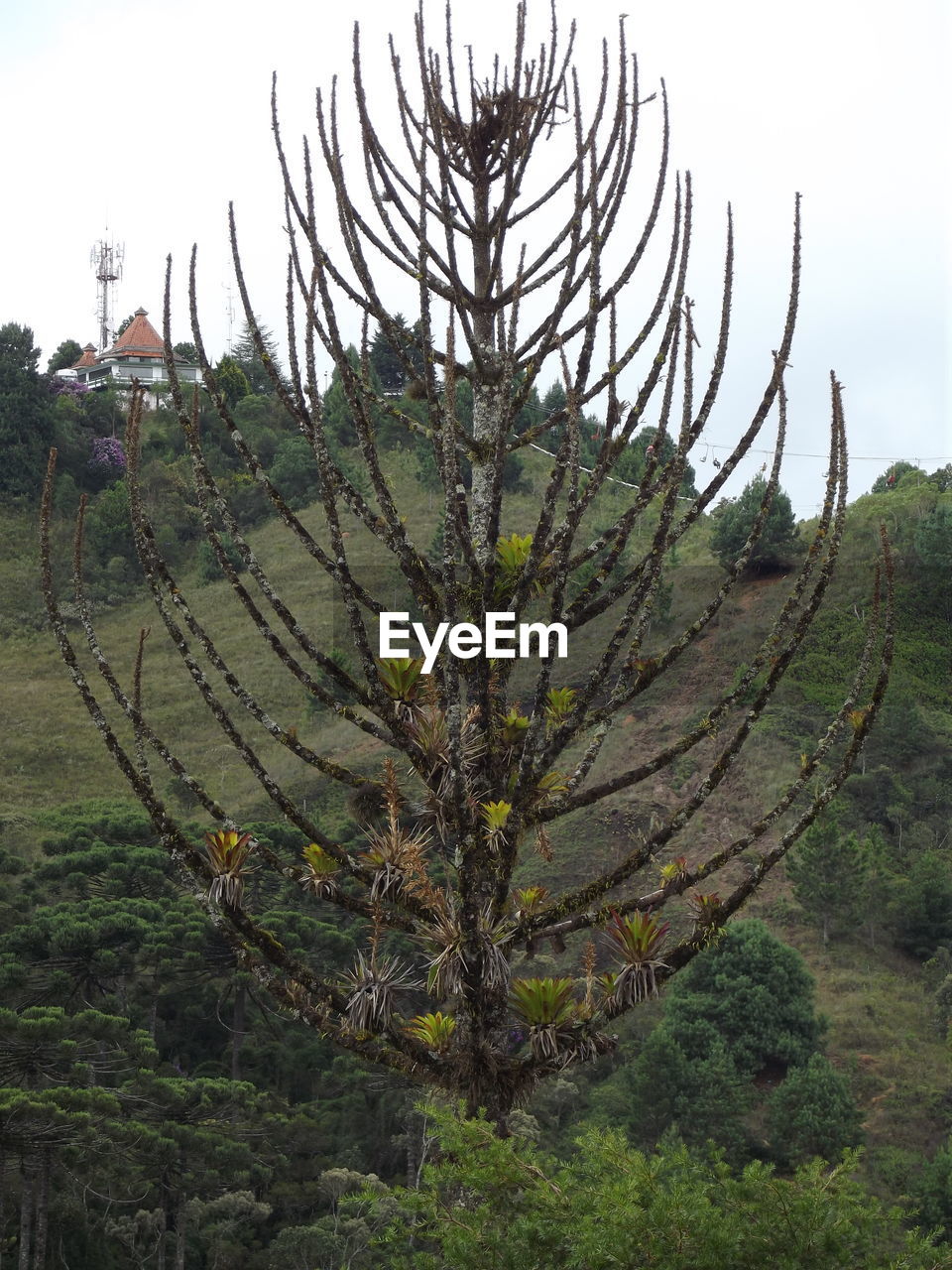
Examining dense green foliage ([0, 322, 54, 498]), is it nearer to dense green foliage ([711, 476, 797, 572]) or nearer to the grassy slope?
the grassy slope

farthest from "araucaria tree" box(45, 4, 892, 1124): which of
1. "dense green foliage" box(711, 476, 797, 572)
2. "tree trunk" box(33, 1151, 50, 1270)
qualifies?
"dense green foliage" box(711, 476, 797, 572)

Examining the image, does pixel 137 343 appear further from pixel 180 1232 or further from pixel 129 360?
pixel 180 1232

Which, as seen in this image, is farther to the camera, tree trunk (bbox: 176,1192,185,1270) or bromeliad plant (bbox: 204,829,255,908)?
tree trunk (bbox: 176,1192,185,1270)

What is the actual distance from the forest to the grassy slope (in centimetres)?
18

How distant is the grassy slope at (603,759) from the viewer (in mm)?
25750

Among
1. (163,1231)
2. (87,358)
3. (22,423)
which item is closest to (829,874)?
(163,1231)

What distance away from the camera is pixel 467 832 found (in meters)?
4.52

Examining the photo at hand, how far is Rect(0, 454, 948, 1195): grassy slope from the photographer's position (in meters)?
25.8

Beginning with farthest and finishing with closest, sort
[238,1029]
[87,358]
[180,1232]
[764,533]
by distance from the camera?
[87,358] → [764,533] → [238,1029] → [180,1232]

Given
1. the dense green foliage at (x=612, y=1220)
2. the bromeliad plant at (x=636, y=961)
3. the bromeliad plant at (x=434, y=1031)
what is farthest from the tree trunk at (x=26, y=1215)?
the bromeliad plant at (x=636, y=961)

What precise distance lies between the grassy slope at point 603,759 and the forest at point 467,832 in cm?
18

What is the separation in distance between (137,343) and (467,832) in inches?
3101

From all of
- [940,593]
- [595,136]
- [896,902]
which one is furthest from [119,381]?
[595,136]

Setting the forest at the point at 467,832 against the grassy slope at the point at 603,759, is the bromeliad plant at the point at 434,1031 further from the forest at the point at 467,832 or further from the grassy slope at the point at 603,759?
the grassy slope at the point at 603,759
